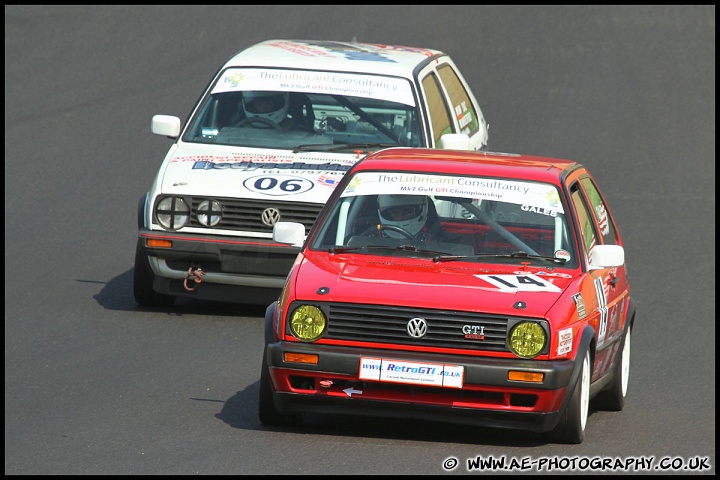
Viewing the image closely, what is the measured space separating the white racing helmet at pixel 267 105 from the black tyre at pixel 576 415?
17.0 ft

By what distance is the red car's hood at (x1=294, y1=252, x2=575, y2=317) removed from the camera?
7391 mm

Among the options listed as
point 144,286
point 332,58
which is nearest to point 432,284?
point 144,286

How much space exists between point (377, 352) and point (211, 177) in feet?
14.4

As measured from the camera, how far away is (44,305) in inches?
455

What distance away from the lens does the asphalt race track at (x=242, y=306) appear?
7520 millimetres

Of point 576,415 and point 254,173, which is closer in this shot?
point 576,415

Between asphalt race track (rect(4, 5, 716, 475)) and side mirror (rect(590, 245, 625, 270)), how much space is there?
0.96 meters

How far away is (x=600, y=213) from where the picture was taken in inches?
365

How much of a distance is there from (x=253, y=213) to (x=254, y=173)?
422 mm

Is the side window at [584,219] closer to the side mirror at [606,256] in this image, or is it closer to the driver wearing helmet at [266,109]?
the side mirror at [606,256]

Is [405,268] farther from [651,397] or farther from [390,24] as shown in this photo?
[390,24]

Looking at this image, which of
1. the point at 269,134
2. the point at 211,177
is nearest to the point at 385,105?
the point at 269,134

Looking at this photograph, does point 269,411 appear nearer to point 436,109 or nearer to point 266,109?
point 266,109

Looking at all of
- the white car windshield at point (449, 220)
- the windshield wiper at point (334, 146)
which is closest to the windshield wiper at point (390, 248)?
the white car windshield at point (449, 220)
